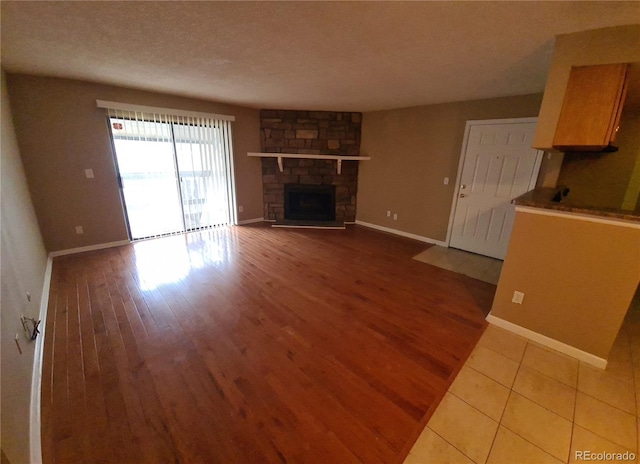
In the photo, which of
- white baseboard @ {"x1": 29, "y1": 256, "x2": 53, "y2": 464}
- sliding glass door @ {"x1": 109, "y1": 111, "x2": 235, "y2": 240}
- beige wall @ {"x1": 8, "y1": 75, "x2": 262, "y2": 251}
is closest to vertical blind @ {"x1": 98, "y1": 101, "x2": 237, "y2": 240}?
sliding glass door @ {"x1": 109, "y1": 111, "x2": 235, "y2": 240}

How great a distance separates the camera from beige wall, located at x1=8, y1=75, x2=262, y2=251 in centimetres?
291

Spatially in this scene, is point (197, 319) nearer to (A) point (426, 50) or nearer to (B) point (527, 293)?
(B) point (527, 293)

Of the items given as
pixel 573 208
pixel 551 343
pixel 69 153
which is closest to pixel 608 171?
pixel 573 208

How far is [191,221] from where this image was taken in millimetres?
4539

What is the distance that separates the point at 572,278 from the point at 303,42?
2.76m

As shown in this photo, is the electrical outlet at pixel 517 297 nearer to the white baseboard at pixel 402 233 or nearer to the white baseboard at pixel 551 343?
the white baseboard at pixel 551 343

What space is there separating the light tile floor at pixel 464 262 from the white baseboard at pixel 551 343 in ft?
3.04

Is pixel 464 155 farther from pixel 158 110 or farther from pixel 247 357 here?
pixel 158 110

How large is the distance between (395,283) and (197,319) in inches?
84.1

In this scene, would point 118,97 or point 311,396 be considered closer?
point 311,396

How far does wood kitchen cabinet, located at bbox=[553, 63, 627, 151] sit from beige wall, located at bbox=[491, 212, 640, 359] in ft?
2.00

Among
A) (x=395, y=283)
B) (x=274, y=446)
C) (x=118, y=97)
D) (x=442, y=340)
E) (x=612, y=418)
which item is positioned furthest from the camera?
(x=118, y=97)

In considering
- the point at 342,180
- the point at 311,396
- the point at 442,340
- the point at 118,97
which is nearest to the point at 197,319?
the point at 311,396

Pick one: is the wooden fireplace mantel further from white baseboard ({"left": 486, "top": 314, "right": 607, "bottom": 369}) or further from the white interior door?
white baseboard ({"left": 486, "top": 314, "right": 607, "bottom": 369})
